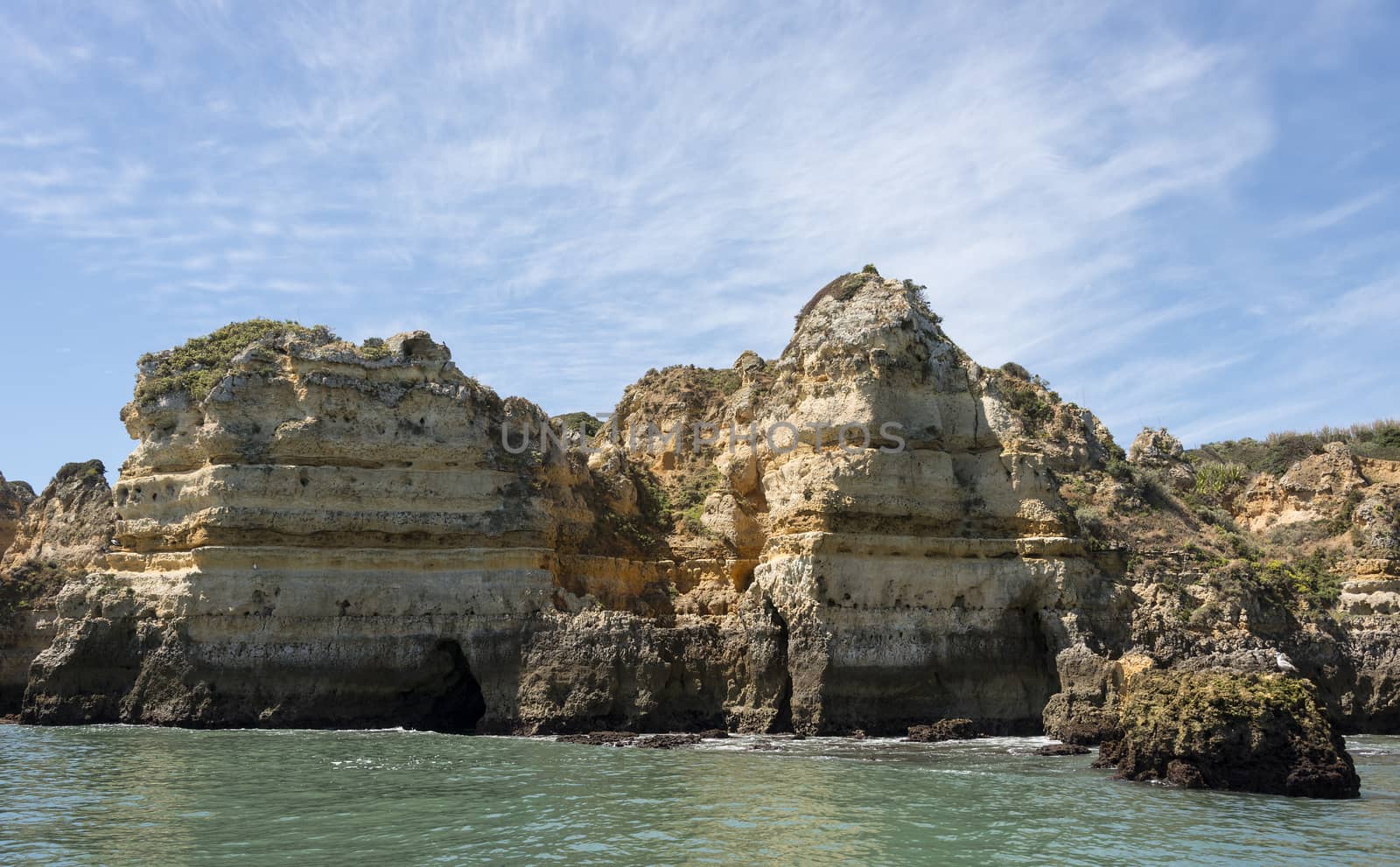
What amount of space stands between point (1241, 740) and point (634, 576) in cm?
1818

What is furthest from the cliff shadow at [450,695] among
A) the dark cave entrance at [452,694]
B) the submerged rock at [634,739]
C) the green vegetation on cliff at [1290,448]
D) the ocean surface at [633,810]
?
the green vegetation on cliff at [1290,448]

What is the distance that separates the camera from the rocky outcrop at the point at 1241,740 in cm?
1952

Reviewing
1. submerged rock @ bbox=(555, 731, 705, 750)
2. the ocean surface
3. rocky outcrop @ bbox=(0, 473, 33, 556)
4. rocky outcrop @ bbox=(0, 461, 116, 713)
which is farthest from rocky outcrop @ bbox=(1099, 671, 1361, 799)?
rocky outcrop @ bbox=(0, 473, 33, 556)

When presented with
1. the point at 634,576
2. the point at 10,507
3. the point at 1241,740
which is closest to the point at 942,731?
the point at 1241,740

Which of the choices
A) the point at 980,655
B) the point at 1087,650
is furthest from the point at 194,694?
the point at 1087,650

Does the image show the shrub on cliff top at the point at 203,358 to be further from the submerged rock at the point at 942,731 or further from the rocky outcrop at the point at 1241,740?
the rocky outcrop at the point at 1241,740

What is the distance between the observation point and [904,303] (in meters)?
33.7

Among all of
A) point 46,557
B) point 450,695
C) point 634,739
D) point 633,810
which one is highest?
point 46,557

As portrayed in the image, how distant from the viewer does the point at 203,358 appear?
3394 centimetres

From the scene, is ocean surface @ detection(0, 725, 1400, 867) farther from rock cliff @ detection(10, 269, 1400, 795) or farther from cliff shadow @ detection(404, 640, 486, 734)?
cliff shadow @ detection(404, 640, 486, 734)

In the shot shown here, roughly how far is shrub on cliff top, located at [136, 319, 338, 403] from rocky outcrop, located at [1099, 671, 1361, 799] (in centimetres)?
2399

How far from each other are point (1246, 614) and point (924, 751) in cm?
1109

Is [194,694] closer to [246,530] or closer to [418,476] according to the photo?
[246,530]

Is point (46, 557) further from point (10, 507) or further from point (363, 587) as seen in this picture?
point (363, 587)
